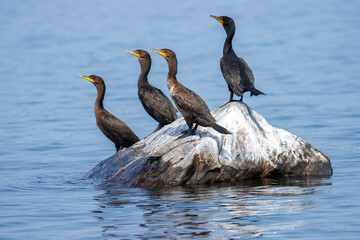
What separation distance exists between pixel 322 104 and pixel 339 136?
4130 millimetres

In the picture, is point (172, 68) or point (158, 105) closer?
point (172, 68)

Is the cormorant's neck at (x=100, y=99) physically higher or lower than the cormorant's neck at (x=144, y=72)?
lower

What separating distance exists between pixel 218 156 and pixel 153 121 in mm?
7548

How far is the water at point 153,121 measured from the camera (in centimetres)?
871

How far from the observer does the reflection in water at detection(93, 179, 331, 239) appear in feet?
27.2

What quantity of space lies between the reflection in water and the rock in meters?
0.22

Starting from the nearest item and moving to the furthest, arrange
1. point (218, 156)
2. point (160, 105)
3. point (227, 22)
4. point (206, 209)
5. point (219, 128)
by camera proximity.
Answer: point (206, 209) < point (219, 128) < point (218, 156) < point (160, 105) < point (227, 22)

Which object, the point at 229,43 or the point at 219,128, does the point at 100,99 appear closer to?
the point at 229,43

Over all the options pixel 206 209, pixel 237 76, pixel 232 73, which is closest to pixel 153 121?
pixel 232 73

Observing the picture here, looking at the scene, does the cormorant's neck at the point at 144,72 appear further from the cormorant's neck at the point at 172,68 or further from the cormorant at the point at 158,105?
the cormorant's neck at the point at 172,68

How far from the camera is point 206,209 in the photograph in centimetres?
909

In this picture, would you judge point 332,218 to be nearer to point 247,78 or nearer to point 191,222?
point 191,222

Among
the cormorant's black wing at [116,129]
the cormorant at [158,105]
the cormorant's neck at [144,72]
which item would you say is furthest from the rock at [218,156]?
the cormorant's neck at [144,72]

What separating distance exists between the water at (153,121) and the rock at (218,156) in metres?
0.28
